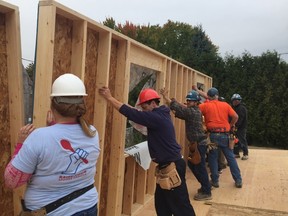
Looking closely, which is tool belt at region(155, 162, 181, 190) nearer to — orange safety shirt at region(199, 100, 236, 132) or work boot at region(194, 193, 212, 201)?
work boot at region(194, 193, 212, 201)

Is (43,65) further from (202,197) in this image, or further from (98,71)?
(202,197)

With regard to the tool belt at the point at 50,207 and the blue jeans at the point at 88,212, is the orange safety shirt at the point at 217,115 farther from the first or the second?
the tool belt at the point at 50,207

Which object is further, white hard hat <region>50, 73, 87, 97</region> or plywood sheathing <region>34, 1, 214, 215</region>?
plywood sheathing <region>34, 1, 214, 215</region>

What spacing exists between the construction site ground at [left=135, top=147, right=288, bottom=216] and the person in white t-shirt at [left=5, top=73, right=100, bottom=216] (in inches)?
122

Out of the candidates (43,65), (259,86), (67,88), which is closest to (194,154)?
(43,65)

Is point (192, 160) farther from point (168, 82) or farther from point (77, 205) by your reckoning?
point (77, 205)

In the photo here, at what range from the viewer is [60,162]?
2.01 meters

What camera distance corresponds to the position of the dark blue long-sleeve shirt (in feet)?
12.0

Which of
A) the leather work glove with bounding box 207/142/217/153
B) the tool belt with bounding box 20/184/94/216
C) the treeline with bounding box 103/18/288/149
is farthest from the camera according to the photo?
the treeline with bounding box 103/18/288/149

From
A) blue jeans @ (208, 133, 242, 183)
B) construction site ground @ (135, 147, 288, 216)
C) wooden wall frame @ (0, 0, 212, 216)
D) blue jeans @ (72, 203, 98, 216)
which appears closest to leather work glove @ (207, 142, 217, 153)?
blue jeans @ (208, 133, 242, 183)

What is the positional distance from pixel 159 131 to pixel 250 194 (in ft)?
10.1

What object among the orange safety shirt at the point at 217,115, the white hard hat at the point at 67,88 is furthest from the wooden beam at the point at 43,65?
the orange safety shirt at the point at 217,115

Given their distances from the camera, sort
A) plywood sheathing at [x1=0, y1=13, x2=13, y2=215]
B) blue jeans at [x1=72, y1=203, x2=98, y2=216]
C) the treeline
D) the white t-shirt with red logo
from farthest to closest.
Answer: the treeline
plywood sheathing at [x1=0, y1=13, x2=13, y2=215]
blue jeans at [x1=72, y1=203, x2=98, y2=216]
the white t-shirt with red logo

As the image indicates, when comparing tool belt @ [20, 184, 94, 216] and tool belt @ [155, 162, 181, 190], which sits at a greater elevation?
tool belt @ [20, 184, 94, 216]
